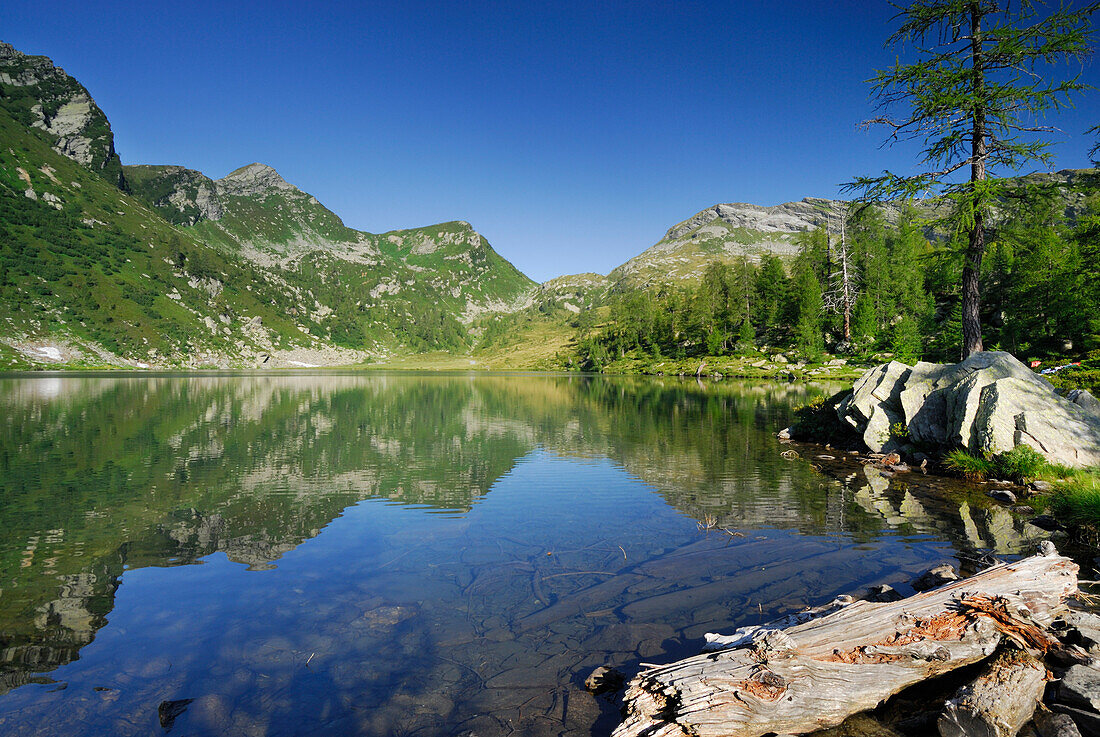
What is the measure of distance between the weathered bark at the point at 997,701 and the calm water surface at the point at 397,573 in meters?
4.08

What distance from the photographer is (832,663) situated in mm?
6988

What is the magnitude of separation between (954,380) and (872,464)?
5937 mm

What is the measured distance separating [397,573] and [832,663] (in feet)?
37.0

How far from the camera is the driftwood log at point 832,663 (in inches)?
247

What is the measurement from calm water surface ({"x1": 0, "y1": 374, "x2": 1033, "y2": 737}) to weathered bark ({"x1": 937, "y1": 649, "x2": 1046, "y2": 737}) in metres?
4.08

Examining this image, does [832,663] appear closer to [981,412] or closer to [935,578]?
[935,578]

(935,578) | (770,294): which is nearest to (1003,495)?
(935,578)

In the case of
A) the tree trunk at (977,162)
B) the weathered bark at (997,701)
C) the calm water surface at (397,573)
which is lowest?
the calm water surface at (397,573)

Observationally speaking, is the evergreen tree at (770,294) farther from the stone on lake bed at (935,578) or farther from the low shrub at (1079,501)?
the stone on lake bed at (935,578)

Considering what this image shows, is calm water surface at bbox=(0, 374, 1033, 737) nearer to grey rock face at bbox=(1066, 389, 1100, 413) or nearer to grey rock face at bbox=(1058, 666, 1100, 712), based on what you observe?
grey rock face at bbox=(1058, 666, 1100, 712)

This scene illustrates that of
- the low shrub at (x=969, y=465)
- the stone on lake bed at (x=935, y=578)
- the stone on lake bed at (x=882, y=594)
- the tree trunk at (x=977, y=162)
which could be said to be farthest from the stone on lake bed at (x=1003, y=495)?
the stone on lake bed at (x=882, y=594)

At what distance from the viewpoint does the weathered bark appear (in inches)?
251

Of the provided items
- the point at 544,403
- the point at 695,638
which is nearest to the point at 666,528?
the point at 695,638

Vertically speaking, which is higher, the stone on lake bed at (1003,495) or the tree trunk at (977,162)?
the tree trunk at (977,162)
